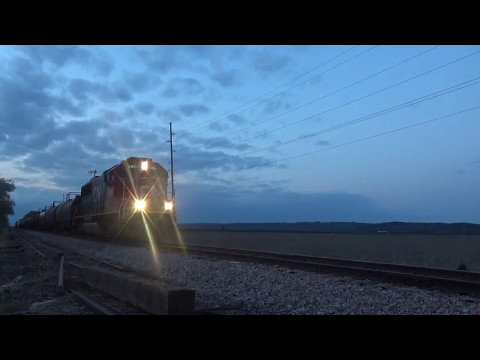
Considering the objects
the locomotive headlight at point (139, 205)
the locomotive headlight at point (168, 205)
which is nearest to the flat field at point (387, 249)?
the locomotive headlight at point (168, 205)

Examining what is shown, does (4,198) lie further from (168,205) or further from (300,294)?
(300,294)

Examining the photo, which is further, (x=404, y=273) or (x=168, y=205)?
(x=168, y=205)

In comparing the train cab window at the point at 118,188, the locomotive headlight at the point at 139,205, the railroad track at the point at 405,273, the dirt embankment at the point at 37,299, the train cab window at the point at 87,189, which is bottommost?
the dirt embankment at the point at 37,299

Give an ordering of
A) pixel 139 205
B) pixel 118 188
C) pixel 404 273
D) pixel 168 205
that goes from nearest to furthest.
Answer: pixel 404 273
pixel 139 205
pixel 168 205
pixel 118 188

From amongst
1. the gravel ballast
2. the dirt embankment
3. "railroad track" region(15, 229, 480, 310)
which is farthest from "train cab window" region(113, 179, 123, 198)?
the gravel ballast

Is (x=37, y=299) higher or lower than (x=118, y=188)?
lower

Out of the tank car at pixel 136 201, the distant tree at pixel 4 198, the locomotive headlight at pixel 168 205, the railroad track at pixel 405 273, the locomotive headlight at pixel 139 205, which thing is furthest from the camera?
the distant tree at pixel 4 198

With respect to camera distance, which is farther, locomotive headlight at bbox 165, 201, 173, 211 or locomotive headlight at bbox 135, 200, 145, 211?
locomotive headlight at bbox 165, 201, 173, 211

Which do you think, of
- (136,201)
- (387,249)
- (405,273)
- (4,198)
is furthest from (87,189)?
(4,198)

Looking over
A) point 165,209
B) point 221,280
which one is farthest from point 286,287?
point 165,209

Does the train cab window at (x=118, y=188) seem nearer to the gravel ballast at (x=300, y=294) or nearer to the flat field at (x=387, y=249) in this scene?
the flat field at (x=387, y=249)

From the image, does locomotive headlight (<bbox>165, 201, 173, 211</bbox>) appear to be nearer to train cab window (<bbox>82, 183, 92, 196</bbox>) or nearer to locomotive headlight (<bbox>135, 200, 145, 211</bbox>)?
locomotive headlight (<bbox>135, 200, 145, 211</bbox>)
